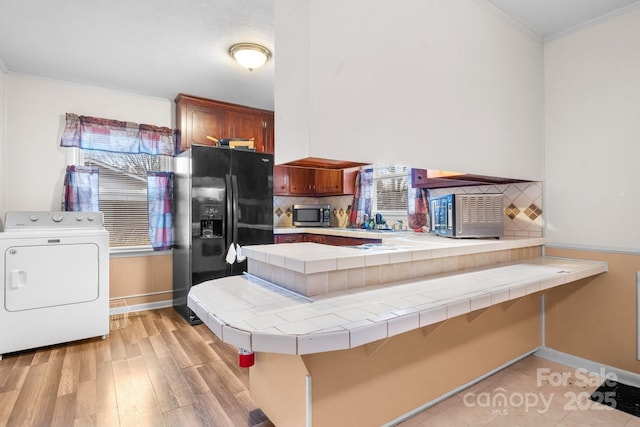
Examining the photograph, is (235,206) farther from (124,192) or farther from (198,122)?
(124,192)

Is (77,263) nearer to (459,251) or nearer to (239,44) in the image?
(239,44)

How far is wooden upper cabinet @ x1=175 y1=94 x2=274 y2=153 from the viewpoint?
390cm

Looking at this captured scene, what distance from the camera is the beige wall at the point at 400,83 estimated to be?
1441 mm

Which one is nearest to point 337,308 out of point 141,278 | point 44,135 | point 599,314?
point 599,314

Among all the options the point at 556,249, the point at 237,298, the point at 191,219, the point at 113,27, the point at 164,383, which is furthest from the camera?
the point at 191,219

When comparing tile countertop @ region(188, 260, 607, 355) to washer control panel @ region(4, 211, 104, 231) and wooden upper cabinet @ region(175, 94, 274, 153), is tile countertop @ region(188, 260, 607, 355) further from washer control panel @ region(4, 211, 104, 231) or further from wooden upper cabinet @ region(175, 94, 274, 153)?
wooden upper cabinet @ region(175, 94, 274, 153)

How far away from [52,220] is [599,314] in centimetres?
479

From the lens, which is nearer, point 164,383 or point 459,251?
point 459,251

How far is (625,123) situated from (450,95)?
1393mm

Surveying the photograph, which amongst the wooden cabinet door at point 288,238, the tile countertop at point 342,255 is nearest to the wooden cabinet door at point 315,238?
the wooden cabinet door at point 288,238

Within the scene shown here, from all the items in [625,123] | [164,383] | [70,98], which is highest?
[70,98]

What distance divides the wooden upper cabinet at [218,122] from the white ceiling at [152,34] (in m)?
0.42

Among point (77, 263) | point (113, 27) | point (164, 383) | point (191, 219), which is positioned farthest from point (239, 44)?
point (164, 383)

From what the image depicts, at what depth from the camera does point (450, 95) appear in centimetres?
195
